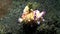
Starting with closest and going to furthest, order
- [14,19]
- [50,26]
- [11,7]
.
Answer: [50,26] → [14,19] → [11,7]

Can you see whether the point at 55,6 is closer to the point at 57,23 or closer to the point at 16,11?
the point at 57,23

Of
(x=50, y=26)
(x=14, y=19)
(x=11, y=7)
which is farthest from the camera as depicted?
(x=11, y=7)

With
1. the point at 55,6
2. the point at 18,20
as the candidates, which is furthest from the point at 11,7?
the point at 55,6

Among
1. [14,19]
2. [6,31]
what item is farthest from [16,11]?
[6,31]

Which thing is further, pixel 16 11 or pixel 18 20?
pixel 16 11

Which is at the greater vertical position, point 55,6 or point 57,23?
point 55,6

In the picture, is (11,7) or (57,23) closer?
(57,23)

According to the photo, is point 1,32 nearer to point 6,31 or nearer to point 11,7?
point 6,31

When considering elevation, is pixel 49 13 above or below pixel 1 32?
above

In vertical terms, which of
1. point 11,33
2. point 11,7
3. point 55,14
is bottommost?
point 11,33
